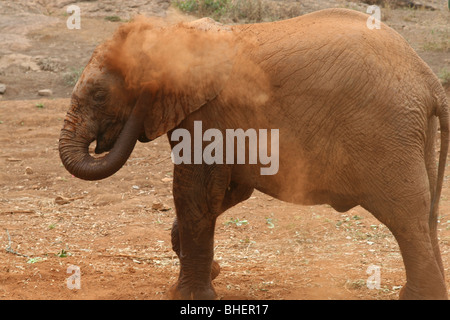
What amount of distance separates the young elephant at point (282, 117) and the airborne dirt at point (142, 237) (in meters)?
0.50

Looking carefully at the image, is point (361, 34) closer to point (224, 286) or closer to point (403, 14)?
point (224, 286)

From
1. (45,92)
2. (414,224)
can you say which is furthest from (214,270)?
(45,92)

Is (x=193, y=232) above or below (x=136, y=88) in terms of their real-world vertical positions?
below

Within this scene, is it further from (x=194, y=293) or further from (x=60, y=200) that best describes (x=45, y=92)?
(x=194, y=293)

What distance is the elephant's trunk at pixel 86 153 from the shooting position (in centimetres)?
437

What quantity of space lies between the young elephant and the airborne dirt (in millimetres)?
502

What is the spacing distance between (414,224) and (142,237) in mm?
3279

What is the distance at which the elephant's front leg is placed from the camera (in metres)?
4.38

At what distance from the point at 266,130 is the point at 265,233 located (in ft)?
9.45

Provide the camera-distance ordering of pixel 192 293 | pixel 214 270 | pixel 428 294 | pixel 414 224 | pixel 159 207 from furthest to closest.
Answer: pixel 159 207, pixel 214 270, pixel 192 293, pixel 428 294, pixel 414 224

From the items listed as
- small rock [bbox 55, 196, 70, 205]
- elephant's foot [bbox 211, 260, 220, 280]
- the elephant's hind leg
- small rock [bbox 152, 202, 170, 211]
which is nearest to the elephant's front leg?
elephant's foot [bbox 211, 260, 220, 280]

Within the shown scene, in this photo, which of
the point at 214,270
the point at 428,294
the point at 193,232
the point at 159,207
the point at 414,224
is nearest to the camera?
the point at 414,224

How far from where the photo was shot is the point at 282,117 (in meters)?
4.06

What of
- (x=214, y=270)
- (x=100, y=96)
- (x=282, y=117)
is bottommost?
(x=214, y=270)
